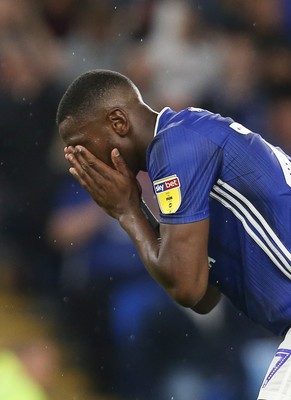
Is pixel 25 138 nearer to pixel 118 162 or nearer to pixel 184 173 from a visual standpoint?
pixel 118 162

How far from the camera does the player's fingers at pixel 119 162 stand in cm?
293

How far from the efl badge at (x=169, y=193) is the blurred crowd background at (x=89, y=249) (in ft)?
6.56

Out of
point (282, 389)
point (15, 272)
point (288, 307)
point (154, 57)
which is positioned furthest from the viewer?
point (154, 57)

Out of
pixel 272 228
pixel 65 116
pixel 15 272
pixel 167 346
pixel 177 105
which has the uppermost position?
pixel 65 116

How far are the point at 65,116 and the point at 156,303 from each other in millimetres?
1968

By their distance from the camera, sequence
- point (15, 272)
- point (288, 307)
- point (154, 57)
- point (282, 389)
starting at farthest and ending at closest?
point (154, 57)
point (15, 272)
point (288, 307)
point (282, 389)

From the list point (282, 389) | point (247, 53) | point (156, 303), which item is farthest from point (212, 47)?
point (282, 389)

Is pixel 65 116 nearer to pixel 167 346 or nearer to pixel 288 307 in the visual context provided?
pixel 288 307

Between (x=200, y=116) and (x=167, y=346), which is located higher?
(x=200, y=116)

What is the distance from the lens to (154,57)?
498 cm

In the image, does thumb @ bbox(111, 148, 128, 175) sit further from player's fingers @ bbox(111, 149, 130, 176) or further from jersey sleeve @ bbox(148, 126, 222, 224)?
jersey sleeve @ bbox(148, 126, 222, 224)

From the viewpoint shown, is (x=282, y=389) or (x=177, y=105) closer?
(x=282, y=389)

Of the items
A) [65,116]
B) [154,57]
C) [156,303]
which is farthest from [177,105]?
[65,116]

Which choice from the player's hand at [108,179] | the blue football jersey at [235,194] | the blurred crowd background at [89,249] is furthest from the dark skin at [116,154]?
the blurred crowd background at [89,249]
